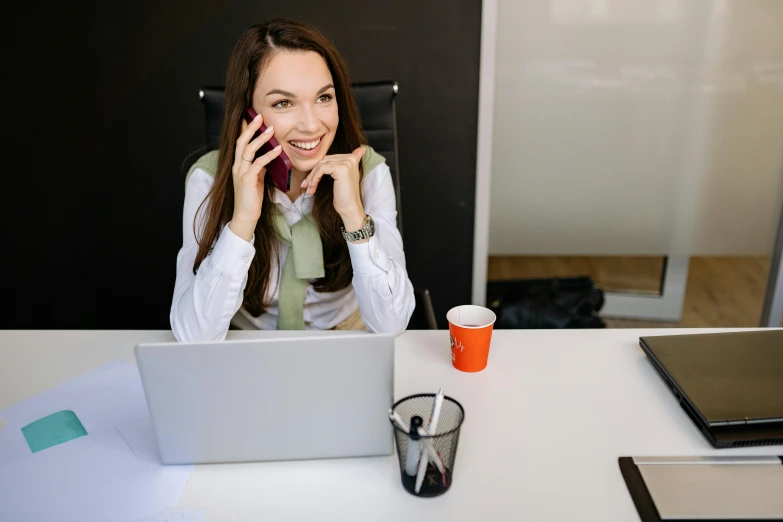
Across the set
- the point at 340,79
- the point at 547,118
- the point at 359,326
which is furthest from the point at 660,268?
the point at 340,79

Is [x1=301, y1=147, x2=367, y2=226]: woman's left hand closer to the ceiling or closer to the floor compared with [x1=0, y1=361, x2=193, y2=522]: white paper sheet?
closer to the ceiling

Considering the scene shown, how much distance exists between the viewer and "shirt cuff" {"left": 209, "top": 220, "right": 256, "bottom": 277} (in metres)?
1.23

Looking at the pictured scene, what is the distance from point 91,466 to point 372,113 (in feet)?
3.48

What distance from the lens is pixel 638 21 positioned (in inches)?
83.4

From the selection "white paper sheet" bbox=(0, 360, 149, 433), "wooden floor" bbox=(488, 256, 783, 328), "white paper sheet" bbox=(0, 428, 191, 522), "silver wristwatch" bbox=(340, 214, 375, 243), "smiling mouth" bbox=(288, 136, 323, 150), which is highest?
"smiling mouth" bbox=(288, 136, 323, 150)

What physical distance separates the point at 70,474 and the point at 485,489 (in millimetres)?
575

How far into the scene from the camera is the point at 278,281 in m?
1.45

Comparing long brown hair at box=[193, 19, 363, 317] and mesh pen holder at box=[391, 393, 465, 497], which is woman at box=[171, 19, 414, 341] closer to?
long brown hair at box=[193, 19, 363, 317]

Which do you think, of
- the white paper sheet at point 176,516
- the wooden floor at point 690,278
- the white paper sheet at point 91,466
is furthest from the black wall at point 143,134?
the white paper sheet at point 176,516

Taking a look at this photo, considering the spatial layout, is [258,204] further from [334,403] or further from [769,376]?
[769,376]

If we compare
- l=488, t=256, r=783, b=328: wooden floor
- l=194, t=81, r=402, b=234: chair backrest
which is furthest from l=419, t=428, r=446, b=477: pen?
l=488, t=256, r=783, b=328: wooden floor

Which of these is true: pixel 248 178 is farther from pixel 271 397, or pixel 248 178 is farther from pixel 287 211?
pixel 271 397

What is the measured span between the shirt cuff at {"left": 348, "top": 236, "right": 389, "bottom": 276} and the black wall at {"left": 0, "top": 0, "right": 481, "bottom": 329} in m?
1.06

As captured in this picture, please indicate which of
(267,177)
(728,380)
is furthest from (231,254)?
(728,380)
